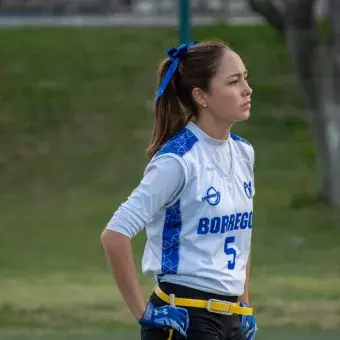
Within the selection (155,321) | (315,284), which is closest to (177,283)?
(155,321)

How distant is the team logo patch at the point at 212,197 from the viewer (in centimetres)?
345

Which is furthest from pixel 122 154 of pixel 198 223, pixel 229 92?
pixel 198 223

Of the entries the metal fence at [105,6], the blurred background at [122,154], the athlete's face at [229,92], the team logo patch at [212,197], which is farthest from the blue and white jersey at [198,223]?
the metal fence at [105,6]

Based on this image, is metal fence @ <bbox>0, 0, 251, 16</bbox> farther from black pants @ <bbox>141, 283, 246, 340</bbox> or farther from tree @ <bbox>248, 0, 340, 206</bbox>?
black pants @ <bbox>141, 283, 246, 340</bbox>

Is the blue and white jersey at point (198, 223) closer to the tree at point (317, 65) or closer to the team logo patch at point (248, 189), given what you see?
the team logo patch at point (248, 189)

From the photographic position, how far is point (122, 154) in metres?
17.6

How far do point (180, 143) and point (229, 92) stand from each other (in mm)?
234

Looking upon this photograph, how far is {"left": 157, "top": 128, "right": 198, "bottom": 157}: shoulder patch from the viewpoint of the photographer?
346 centimetres

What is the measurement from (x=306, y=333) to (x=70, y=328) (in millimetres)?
1626

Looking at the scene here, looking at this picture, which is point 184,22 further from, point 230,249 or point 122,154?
point 230,249

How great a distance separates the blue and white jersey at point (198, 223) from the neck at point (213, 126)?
0.08 ft

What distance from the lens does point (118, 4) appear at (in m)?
30.2

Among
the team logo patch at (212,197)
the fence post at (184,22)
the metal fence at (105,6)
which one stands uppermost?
the metal fence at (105,6)

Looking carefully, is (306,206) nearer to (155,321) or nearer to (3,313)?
(3,313)
